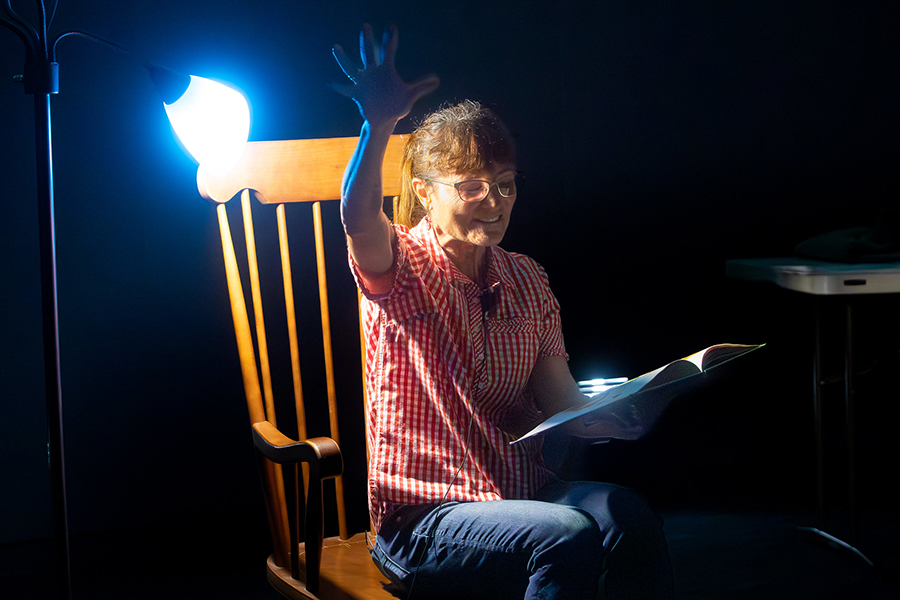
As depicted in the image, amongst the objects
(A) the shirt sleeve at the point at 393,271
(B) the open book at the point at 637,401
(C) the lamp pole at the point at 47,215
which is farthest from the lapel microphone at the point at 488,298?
(C) the lamp pole at the point at 47,215

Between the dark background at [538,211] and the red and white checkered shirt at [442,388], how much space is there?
1.27 feet

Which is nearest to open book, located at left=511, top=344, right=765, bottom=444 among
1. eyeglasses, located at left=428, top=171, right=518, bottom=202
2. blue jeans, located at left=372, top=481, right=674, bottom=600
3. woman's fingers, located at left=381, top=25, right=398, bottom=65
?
blue jeans, located at left=372, top=481, right=674, bottom=600

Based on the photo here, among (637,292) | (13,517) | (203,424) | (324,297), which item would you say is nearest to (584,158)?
(637,292)

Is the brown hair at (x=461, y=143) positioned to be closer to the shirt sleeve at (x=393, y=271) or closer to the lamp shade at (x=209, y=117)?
the shirt sleeve at (x=393, y=271)

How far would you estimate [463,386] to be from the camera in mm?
1087

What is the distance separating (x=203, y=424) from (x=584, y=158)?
1.12 metres

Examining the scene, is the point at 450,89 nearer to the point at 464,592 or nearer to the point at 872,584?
the point at 464,592

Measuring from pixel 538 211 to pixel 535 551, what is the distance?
3.54ft

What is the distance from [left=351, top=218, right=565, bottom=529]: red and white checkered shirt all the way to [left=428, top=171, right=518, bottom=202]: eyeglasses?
0.31 feet

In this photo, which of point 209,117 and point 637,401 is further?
point 209,117

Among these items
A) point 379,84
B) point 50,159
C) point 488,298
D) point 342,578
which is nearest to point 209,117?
point 50,159

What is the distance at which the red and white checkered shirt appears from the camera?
1.06m

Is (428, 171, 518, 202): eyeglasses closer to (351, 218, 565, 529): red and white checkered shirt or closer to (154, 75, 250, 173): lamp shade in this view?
(351, 218, 565, 529): red and white checkered shirt

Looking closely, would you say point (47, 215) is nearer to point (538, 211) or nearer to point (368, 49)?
point (368, 49)
